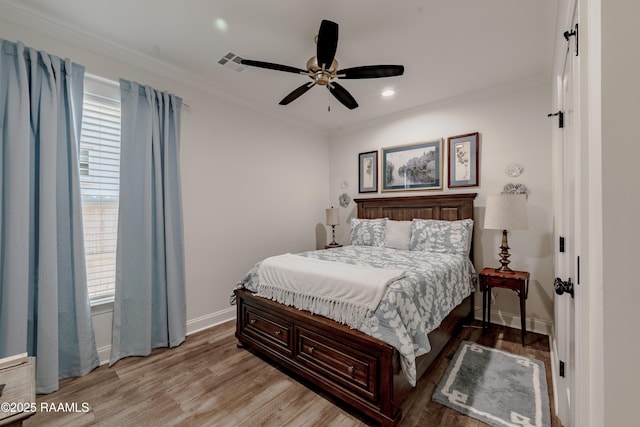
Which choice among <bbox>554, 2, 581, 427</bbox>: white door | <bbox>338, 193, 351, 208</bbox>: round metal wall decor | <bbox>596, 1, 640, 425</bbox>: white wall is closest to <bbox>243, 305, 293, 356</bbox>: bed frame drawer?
<bbox>554, 2, 581, 427</bbox>: white door

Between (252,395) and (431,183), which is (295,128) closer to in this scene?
(431,183)

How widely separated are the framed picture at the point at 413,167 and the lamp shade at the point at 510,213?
3.16ft

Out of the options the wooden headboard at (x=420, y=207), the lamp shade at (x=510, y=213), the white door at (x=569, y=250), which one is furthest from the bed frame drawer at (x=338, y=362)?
the wooden headboard at (x=420, y=207)

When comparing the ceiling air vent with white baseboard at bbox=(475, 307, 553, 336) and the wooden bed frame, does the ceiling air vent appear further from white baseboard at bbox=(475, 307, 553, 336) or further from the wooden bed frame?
white baseboard at bbox=(475, 307, 553, 336)

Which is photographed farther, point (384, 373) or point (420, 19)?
point (420, 19)

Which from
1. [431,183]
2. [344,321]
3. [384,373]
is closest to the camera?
[384,373]

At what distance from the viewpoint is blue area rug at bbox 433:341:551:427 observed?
169 cm

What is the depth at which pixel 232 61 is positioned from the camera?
2.65 meters

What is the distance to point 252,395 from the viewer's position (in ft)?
6.36

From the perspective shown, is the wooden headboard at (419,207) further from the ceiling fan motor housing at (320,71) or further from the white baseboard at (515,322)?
the ceiling fan motor housing at (320,71)

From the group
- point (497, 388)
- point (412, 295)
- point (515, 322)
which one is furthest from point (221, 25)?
point (515, 322)

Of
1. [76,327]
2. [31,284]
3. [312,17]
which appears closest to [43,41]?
[31,284]

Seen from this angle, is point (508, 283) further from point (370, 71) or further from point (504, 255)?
point (370, 71)

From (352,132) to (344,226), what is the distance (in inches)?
63.7
